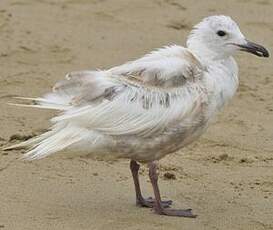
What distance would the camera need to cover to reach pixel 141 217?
6.28m

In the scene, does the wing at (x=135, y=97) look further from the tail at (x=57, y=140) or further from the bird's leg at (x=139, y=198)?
the bird's leg at (x=139, y=198)

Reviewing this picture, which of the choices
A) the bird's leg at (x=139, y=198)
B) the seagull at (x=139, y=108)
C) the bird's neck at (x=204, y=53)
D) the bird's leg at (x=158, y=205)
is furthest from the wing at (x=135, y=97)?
the bird's leg at (x=139, y=198)

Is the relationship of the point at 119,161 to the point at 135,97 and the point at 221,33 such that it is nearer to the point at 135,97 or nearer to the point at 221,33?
the point at 135,97

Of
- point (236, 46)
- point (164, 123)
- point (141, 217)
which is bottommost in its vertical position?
point (141, 217)

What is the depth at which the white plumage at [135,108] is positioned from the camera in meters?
6.10

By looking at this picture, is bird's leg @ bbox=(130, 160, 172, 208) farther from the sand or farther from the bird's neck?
the bird's neck

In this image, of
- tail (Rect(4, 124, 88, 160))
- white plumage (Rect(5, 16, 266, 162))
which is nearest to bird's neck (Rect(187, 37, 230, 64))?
white plumage (Rect(5, 16, 266, 162))

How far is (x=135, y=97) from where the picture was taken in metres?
6.15

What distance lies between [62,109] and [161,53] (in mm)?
765

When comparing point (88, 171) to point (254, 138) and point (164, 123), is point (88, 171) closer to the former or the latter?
point (164, 123)

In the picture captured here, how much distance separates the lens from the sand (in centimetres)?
627

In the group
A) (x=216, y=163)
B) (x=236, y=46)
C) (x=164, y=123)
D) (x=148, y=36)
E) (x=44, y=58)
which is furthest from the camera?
(x=148, y=36)

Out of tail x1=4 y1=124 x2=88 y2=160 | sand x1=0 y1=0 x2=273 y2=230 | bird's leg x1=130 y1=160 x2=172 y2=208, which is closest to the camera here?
tail x1=4 y1=124 x2=88 y2=160

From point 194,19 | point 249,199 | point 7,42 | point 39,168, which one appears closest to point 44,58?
point 7,42
